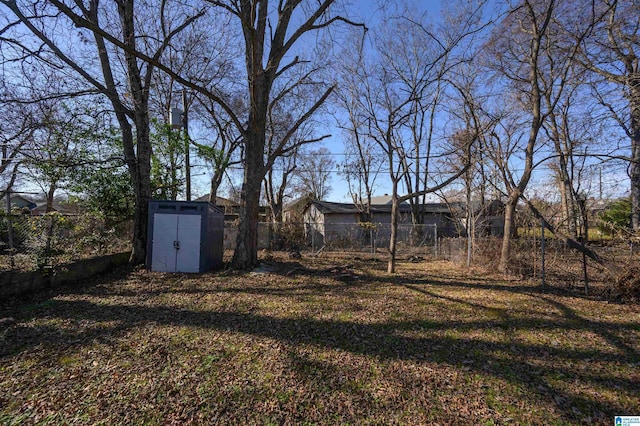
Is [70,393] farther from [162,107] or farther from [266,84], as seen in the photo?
[162,107]

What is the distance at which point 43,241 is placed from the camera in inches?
252

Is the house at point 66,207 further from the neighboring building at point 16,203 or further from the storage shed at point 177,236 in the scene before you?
the storage shed at point 177,236

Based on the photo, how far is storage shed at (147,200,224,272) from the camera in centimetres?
867

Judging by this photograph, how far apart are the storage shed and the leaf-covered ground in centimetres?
217

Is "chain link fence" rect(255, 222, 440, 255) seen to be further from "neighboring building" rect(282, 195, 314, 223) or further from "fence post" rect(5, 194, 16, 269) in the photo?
"fence post" rect(5, 194, 16, 269)

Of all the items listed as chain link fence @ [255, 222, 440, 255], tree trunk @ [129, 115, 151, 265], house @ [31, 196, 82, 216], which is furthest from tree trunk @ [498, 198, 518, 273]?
house @ [31, 196, 82, 216]

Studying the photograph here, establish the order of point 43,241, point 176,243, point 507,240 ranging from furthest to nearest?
point 507,240 < point 176,243 < point 43,241

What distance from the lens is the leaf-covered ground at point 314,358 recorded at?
2740 millimetres

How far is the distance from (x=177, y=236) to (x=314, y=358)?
6.47 meters

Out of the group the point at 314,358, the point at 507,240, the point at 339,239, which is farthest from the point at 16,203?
the point at 507,240

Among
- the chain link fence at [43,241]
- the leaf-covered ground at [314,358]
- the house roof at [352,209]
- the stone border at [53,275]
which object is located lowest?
the leaf-covered ground at [314,358]

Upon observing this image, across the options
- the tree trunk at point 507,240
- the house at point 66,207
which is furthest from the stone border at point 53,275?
the tree trunk at point 507,240

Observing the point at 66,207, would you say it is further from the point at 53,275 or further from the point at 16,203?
the point at 53,275

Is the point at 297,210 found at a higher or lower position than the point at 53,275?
higher
